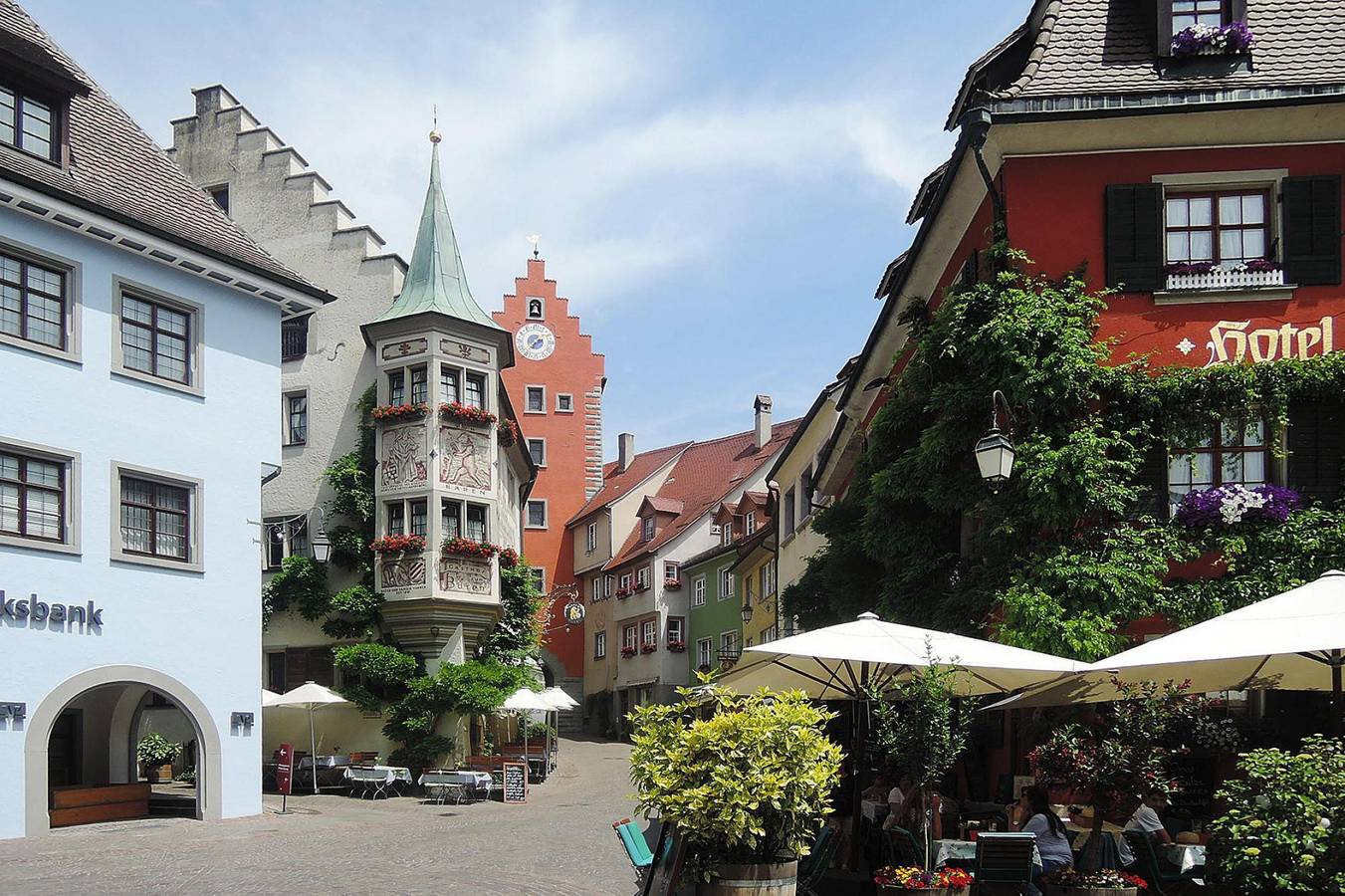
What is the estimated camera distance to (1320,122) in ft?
54.7

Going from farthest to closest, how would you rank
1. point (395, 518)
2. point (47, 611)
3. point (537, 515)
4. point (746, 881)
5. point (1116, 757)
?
point (537, 515), point (395, 518), point (47, 611), point (1116, 757), point (746, 881)

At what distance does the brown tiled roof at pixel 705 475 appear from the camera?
2436 inches

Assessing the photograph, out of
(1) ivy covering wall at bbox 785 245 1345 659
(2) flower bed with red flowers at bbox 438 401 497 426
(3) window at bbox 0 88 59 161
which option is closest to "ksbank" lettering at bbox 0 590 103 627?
(3) window at bbox 0 88 59 161

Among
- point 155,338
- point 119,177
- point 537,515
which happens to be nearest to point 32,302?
point 155,338

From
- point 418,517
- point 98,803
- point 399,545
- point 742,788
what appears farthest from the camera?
point 418,517

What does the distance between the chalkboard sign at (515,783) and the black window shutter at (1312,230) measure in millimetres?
18828

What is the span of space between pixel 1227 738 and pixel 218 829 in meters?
14.4

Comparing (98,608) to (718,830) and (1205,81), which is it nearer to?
(718,830)

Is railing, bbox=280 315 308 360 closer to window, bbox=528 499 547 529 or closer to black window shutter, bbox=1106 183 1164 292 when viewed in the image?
black window shutter, bbox=1106 183 1164 292

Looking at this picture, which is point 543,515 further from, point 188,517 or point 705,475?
point 188,517

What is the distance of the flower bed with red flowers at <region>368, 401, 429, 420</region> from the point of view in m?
35.0

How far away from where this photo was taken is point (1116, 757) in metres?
10.9

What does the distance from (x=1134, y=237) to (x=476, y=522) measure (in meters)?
21.9

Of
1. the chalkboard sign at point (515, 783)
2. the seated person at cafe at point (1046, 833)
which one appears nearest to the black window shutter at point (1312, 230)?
the seated person at cafe at point (1046, 833)
